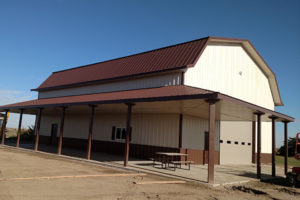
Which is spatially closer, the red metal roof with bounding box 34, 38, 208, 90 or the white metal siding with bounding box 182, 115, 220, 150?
the white metal siding with bounding box 182, 115, 220, 150

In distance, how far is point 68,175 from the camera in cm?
938

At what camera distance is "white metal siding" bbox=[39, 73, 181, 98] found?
15116 millimetres


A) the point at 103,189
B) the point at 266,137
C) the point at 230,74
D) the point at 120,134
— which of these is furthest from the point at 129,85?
the point at 266,137

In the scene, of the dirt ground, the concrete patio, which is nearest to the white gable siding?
the concrete patio

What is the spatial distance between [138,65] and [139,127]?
4399mm

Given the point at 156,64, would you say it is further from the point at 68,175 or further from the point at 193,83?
the point at 68,175

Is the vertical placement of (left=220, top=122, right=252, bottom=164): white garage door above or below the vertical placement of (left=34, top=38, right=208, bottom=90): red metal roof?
below

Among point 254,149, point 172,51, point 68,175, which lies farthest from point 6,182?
point 254,149

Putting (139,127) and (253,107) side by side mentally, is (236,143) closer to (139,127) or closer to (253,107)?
(139,127)

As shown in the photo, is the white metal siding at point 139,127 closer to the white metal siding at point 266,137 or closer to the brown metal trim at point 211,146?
the brown metal trim at point 211,146

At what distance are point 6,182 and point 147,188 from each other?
4265 mm

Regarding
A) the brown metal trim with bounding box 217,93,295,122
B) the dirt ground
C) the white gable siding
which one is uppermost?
the white gable siding

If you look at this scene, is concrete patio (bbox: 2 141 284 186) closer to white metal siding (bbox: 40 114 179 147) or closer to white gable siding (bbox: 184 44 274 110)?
white metal siding (bbox: 40 114 179 147)

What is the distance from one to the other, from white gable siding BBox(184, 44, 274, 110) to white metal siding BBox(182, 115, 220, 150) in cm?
220
